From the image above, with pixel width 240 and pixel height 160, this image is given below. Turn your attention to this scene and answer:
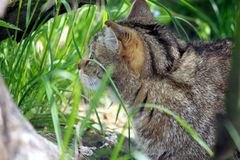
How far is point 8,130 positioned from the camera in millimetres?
1790

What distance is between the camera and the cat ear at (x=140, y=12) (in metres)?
3.10

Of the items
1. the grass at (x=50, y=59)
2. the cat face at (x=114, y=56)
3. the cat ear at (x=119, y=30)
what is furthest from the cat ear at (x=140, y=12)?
the cat ear at (x=119, y=30)

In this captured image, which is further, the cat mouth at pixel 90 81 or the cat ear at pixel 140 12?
the cat ear at pixel 140 12

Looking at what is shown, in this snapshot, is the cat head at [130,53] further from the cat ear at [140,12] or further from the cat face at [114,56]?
the cat ear at [140,12]

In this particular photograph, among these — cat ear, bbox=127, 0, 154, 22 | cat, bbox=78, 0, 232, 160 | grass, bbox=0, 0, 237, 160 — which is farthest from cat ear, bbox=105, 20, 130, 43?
cat ear, bbox=127, 0, 154, 22

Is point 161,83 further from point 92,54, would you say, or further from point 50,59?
point 50,59

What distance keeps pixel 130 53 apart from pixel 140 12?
429 millimetres

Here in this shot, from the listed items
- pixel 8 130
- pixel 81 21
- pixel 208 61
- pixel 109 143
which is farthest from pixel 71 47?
pixel 8 130

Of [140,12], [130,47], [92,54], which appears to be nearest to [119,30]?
[130,47]

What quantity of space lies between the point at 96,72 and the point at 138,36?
291 millimetres

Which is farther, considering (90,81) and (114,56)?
(90,81)

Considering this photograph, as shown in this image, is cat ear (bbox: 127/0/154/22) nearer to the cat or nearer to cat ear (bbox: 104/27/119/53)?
the cat

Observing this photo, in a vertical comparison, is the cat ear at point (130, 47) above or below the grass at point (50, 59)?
above

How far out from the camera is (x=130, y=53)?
2783 millimetres
